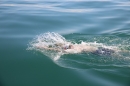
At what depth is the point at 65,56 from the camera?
8.27m

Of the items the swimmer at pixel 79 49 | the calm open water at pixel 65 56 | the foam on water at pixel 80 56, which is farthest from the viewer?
the swimmer at pixel 79 49

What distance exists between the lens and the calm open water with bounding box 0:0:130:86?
→ 22.2 ft

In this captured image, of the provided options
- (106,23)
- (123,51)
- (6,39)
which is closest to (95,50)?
(123,51)

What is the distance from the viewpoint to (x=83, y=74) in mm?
6973

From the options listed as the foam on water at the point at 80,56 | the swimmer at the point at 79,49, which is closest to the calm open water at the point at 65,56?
the foam on water at the point at 80,56

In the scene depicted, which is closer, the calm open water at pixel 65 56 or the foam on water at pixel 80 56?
the calm open water at pixel 65 56

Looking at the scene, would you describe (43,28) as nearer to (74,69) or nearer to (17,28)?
(17,28)

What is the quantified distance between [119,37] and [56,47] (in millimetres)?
3231

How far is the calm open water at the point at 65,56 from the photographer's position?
676 cm

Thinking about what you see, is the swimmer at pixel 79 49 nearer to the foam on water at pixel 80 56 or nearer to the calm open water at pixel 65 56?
the foam on water at pixel 80 56

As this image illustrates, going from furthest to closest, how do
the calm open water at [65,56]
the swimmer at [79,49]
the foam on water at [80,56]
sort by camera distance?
1. the swimmer at [79,49]
2. the foam on water at [80,56]
3. the calm open water at [65,56]

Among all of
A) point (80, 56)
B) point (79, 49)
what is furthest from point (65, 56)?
point (79, 49)

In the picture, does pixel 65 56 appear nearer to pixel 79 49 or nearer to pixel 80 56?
pixel 80 56

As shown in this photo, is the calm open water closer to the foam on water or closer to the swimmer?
the foam on water
